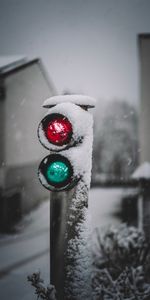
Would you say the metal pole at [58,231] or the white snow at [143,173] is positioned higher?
the metal pole at [58,231]

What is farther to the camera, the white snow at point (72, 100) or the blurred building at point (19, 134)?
the blurred building at point (19, 134)

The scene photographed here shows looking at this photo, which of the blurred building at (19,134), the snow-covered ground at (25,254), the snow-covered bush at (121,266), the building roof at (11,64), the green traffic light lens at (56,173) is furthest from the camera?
the building roof at (11,64)

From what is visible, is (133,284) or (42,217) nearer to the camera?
(133,284)

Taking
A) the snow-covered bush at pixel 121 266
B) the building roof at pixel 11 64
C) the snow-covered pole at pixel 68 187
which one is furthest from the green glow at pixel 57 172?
the building roof at pixel 11 64

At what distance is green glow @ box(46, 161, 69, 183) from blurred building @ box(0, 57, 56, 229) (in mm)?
9020

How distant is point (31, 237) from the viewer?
924cm

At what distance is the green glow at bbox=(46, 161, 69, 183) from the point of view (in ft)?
6.88

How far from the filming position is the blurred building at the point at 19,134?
38.5ft

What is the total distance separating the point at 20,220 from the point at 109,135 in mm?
30075

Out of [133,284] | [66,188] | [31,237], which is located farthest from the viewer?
[31,237]

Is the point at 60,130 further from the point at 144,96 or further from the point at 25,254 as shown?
the point at 144,96

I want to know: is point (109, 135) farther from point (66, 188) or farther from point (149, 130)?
point (66, 188)

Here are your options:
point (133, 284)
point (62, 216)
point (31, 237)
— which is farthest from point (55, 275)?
point (31, 237)

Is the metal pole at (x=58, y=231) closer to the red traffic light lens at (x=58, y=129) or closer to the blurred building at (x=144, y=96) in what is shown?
the red traffic light lens at (x=58, y=129)
